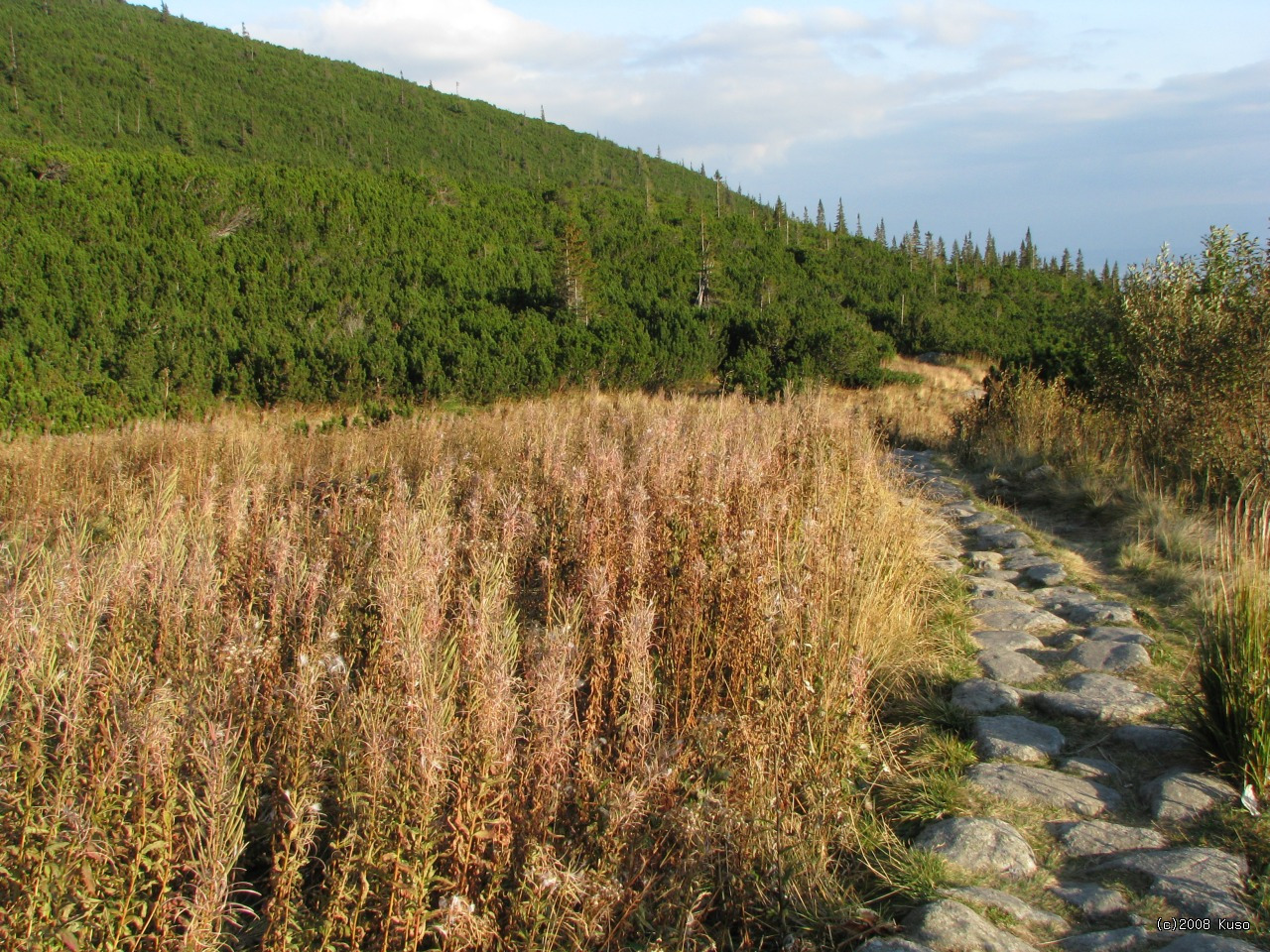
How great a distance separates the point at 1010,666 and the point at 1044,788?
1.17 meters

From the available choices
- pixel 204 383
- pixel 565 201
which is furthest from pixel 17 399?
pixel 565 201

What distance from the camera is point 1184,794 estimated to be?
104 inches

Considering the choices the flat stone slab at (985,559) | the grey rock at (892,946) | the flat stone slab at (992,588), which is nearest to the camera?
the grey rock at (892,946)

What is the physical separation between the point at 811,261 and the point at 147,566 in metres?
36.4

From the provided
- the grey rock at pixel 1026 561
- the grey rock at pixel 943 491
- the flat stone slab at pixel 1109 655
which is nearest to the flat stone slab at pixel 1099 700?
the flat stone slab at pixel 1109 655

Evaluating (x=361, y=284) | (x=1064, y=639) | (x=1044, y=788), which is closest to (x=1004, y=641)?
(x=1064, y=639)

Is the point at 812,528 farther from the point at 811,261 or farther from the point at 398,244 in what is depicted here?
the point at 811,261

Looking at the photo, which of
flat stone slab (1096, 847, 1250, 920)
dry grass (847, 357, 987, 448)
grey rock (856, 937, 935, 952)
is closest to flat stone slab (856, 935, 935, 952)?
grey rock (856, 937, 935, 952)

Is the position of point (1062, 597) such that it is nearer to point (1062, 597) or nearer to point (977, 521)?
point (1062, 597)

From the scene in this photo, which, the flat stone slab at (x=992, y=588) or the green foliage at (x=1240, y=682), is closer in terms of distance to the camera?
the green foliage at (x=1240, y=682)

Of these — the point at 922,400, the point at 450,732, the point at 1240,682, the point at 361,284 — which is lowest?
the point at 1240,682

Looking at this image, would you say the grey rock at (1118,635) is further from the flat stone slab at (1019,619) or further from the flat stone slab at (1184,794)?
the flat stone slab at (1184,794)

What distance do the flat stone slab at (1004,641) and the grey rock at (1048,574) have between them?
39.6 inches

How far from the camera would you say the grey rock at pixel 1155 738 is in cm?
299
